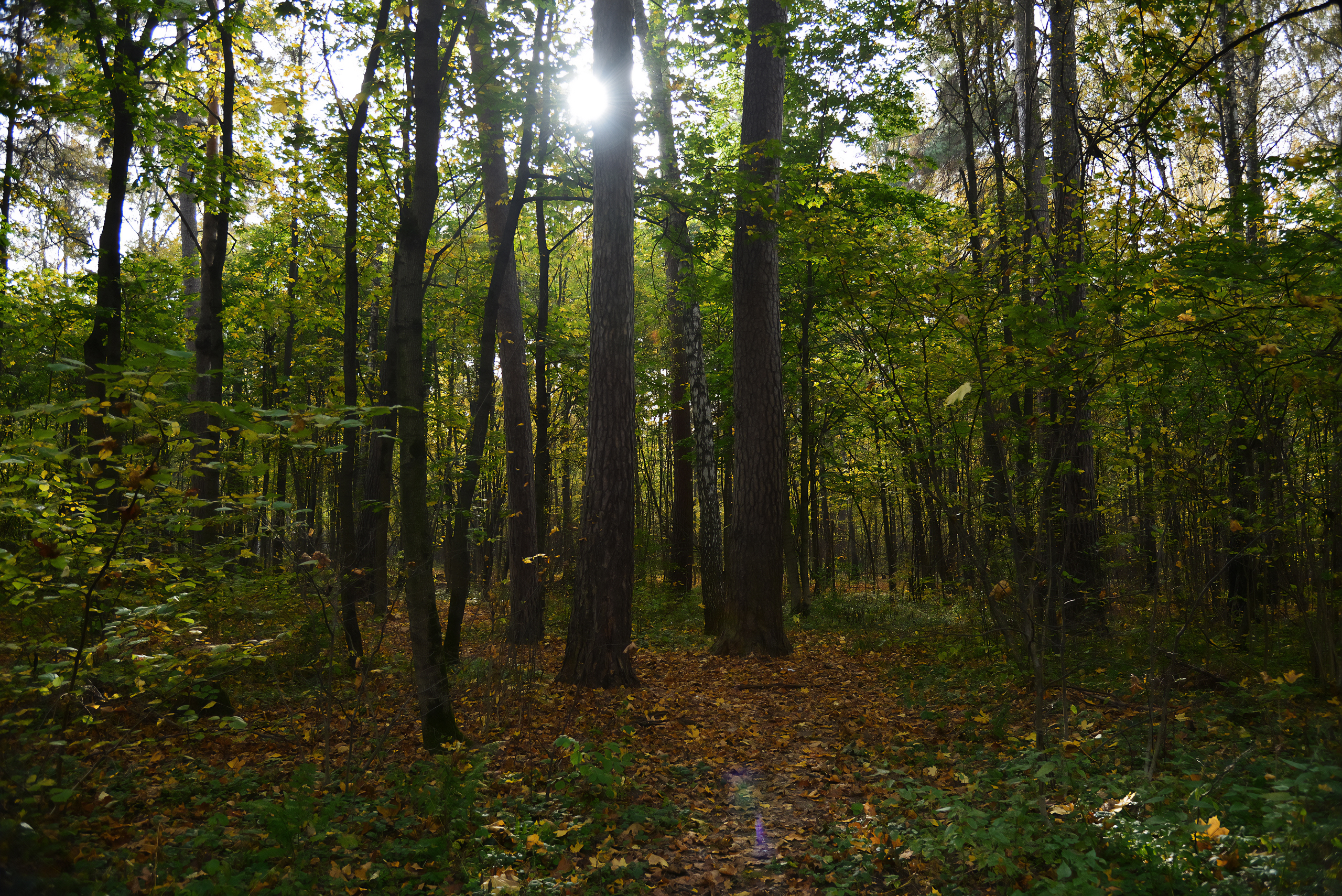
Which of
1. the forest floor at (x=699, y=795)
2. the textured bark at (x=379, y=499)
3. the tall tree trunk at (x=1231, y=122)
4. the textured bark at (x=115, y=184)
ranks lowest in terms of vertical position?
the forest floor at (x=699, y=795)

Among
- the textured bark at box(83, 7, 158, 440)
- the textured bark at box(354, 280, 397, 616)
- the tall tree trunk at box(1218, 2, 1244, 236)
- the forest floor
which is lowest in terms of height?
the forest floor

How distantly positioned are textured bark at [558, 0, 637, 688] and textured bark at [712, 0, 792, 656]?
220cm

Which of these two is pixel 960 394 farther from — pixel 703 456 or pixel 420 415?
pixel 703 456

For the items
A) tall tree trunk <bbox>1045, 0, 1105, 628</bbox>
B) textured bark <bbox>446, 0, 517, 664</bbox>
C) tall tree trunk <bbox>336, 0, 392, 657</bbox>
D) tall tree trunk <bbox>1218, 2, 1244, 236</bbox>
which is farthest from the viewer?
tall tree trunk <bbox>1218, 2, 1244, 236</bbox>

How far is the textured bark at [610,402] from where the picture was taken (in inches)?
274

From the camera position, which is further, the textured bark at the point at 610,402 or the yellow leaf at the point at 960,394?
the textured bark at the point at 610,402

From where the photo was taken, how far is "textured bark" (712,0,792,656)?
8.86 metres

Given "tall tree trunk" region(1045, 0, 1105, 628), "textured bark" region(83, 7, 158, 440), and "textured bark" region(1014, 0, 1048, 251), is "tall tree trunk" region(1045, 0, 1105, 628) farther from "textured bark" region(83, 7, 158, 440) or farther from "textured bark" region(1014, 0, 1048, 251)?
"textured bark" region(83, 7, 158, 440)

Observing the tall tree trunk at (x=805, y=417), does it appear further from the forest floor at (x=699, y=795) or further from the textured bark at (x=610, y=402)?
the forest floor at (x=699, y=795)

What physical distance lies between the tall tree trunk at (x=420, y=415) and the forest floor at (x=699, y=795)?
432 mm

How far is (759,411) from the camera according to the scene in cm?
895

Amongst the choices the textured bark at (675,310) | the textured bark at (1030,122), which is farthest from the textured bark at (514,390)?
the textured bark at (1030,122)

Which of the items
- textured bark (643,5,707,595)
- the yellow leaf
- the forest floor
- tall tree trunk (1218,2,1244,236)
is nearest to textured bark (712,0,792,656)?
Answer: textured bark (643,5,707,595)

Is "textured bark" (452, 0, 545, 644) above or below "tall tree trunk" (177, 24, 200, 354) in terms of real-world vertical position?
below
